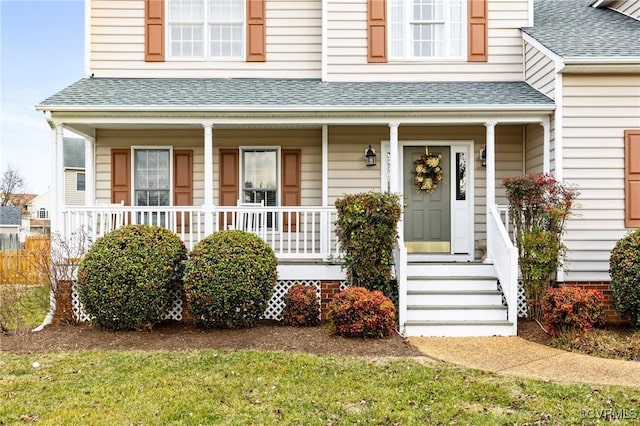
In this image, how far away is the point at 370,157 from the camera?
9.45 metres

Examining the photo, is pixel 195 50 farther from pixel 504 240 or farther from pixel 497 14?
pixel 504 240

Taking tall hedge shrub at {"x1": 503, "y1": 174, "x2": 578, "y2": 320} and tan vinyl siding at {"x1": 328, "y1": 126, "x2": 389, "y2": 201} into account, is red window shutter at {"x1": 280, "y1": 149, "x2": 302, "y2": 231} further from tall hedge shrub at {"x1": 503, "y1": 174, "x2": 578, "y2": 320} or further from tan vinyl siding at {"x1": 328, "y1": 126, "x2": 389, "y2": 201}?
tall hedge shrub at {"x1": 503, "y1": 174, "x2": 578, "y2": 320}

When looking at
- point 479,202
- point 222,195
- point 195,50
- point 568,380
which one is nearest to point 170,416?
point 568,380

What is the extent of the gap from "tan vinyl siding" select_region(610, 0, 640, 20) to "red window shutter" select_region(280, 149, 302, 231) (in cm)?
720

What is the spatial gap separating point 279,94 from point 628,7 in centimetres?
740

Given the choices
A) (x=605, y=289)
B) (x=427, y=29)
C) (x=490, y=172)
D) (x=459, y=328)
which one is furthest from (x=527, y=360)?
(x=427, y=29)

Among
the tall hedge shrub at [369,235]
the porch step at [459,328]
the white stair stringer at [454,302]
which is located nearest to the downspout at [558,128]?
the white stair stringer at [454,302]

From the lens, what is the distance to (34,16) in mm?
15719

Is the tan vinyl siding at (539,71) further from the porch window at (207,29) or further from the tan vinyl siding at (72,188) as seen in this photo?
the tan vinyl siding at (72,188)

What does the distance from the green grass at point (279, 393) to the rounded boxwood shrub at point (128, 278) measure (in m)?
1.09

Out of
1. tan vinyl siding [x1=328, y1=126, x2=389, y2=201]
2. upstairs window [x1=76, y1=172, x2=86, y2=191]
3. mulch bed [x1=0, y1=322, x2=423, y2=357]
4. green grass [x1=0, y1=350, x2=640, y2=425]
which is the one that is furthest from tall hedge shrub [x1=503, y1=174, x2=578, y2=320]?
upstairs window [x1=76, y1=172, x2=86, y2=191]

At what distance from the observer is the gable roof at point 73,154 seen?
31188 mm

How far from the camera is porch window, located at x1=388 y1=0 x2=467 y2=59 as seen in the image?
961cm

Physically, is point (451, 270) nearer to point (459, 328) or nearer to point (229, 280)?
point (459, 328)
